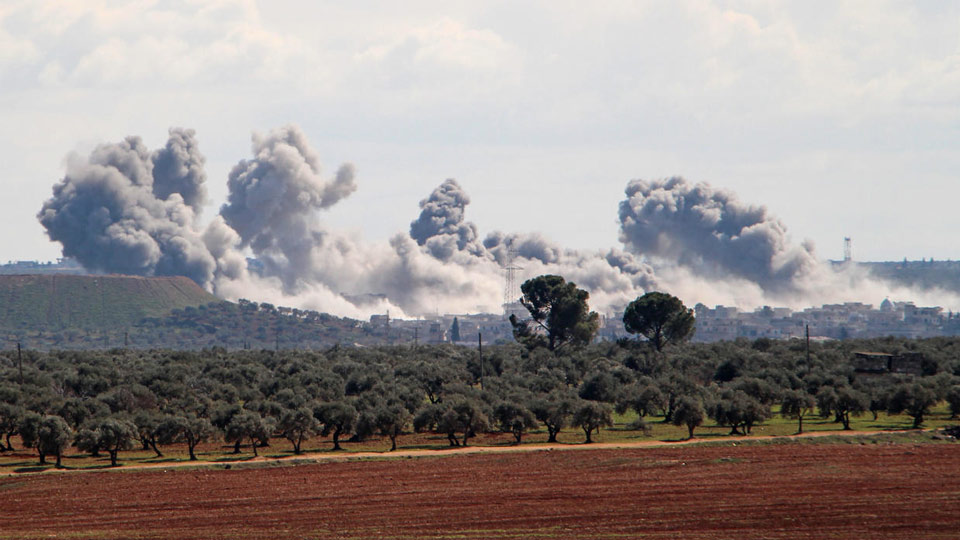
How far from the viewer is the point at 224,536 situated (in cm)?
4500

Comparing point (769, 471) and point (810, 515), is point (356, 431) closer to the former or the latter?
point (769, 471)

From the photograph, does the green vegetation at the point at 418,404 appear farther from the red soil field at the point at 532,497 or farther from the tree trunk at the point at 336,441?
the red soil field at the point at 532,497

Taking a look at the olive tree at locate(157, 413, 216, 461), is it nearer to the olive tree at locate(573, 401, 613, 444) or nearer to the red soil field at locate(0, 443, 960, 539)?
the red soil field at locate(0, 443, 960, 539)

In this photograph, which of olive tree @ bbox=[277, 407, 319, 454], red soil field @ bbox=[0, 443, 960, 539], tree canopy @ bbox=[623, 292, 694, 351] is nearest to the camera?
red soil field @ bbox=[0, 443, 960, 539]

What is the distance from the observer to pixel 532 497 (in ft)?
174

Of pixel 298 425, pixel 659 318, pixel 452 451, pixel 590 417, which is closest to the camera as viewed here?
pixel 452 451

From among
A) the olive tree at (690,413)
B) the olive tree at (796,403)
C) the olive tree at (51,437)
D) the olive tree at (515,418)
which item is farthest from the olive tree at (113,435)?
the olive tree at (796,403)

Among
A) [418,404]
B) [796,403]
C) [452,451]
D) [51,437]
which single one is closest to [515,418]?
[452,451]

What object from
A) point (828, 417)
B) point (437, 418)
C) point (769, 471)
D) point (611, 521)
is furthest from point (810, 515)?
point (828, 417)

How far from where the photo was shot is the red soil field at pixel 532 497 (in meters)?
45.3

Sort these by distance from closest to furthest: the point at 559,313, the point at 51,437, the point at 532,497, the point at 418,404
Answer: the point at 532,497, the point at 51,437, the point at 418,404, the point at 559,313

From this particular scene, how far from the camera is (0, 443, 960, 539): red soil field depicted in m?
45.3

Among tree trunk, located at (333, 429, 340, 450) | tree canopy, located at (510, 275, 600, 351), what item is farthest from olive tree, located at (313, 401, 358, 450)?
tree canopy, located at (510, 275, 600, 351)

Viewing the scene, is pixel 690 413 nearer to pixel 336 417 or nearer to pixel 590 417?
pixel 590 417
